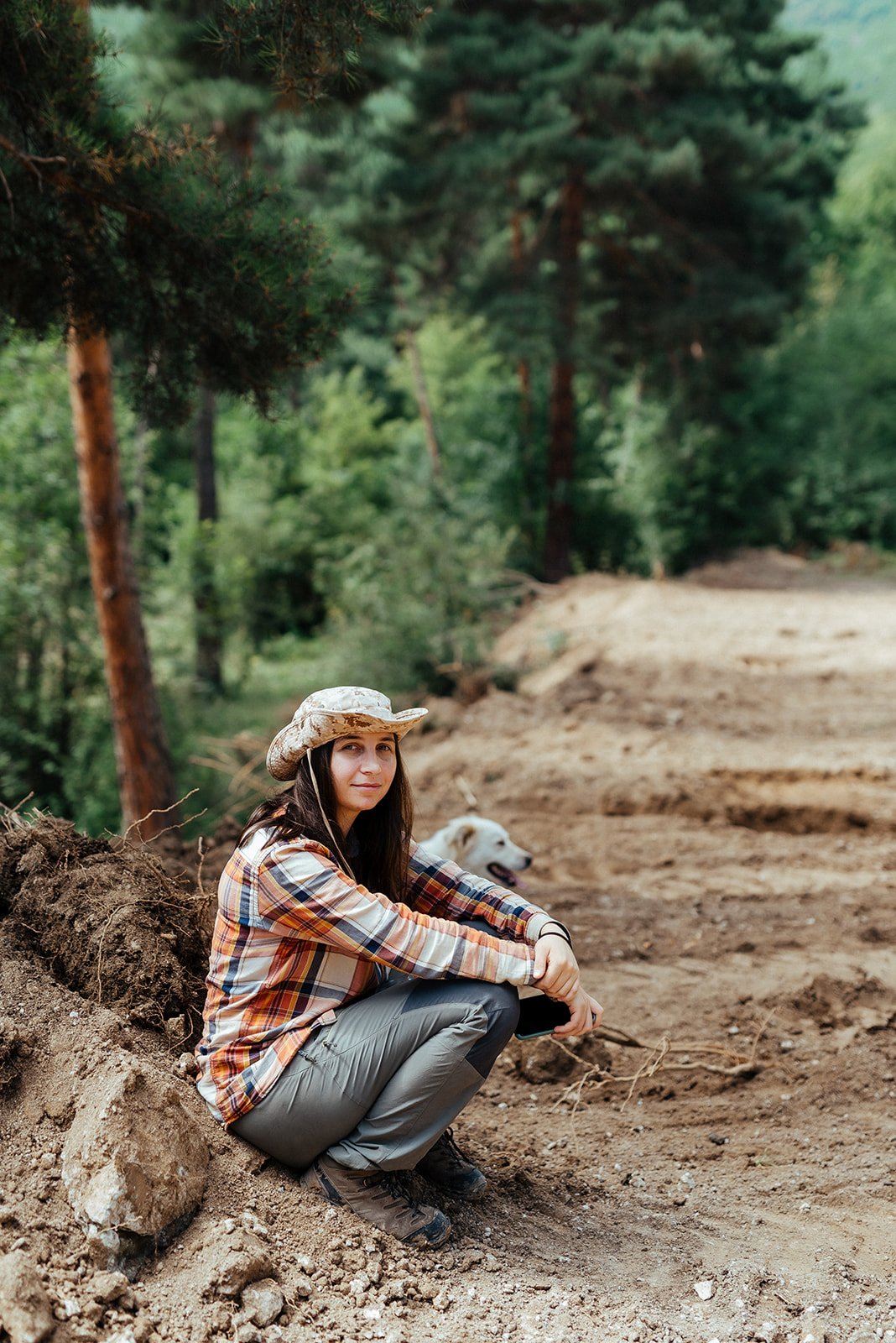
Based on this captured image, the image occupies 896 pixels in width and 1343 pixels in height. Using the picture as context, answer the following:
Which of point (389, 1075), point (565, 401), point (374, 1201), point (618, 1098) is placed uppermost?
point (565, 401)

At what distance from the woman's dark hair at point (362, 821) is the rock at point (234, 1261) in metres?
0.88

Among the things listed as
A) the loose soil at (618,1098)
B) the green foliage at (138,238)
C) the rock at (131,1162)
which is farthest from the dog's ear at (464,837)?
the rock at (131,1162)

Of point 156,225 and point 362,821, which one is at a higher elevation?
point 156,225

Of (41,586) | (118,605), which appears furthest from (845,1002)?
(41,586)

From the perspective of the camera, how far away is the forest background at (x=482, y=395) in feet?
36.3

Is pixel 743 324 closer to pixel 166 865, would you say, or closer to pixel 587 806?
pixel 587 806

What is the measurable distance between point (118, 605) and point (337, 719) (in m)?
5.96

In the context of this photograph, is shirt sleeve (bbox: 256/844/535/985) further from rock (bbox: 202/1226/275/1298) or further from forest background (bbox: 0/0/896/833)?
forest background (bbox: 0/0/896/833)

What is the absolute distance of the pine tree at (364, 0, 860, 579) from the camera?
14.5 metres

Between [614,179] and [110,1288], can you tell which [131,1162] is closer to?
[110,1288]

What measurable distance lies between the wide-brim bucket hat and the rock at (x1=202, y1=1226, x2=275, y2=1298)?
1.15 meters

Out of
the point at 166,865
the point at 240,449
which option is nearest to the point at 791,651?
the point at 166,865

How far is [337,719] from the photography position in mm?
2721

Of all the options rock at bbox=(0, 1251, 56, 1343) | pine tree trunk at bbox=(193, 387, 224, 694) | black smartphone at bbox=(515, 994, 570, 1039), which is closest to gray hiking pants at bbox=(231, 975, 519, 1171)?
black smartphone at bbox=(515, 994, 570, 1039)
